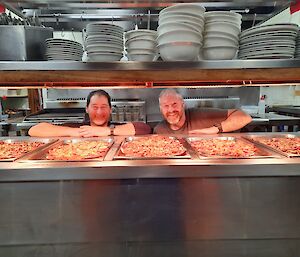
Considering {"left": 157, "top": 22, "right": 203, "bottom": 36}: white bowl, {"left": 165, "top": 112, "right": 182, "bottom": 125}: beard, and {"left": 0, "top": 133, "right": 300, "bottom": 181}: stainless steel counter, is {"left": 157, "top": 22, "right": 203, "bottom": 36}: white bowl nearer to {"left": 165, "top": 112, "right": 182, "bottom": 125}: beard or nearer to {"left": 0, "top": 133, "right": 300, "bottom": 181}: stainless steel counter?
{"left": 0, "top": 133, "right": 300, "bottom": 181}: stainless steel counter

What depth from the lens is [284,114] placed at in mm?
4277

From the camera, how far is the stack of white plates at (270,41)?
126cm

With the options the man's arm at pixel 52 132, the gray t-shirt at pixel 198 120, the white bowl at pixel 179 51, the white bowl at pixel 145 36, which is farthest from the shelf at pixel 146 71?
the gray t-shirt at pixel 198 120

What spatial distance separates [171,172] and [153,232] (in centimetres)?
37

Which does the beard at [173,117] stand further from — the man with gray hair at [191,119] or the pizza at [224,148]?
the pizza at [224,148]

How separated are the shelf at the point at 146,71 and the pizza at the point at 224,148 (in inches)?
17.8

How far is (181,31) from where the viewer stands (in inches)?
49.6

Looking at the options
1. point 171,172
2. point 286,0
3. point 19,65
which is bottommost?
point 171,172

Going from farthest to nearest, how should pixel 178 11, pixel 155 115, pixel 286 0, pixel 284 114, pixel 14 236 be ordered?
pixel 155 115
pixel 284 114
pixel 286 0
pixel 14 236
pixel 178 11

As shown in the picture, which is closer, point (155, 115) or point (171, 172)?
point (171, 172)

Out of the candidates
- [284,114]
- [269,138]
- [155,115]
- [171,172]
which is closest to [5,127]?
[155,115]

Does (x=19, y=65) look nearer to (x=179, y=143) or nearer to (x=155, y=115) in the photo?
(x=179, y=143)

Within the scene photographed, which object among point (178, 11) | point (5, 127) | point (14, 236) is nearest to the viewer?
point (178, 11)

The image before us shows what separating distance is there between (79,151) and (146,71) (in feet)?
2.21
